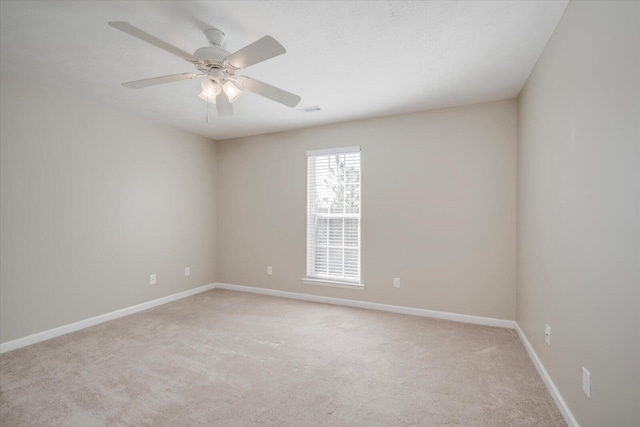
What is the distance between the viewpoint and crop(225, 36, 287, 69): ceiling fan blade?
63.4 inches

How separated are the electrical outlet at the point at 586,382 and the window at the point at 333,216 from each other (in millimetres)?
2550

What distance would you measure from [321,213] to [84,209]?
9.30 feet

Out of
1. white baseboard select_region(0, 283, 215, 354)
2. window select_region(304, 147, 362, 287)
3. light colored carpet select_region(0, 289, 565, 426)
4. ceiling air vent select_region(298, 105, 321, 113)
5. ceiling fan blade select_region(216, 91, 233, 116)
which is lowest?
light colored carpet select_region(0, 289, 565, 426)

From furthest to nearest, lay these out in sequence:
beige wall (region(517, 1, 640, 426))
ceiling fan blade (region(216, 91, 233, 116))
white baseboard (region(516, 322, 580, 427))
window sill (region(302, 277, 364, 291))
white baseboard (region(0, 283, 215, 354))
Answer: window sill (region(302, 277, 364, 291)), white baseboard (region(0, 283, 215, 354)), ceiling fan blade (region(216, 91, 233, 116)), white baseboard (region(516, 322, 580, 427)), beige wall (region(517, 1, 640, 426))

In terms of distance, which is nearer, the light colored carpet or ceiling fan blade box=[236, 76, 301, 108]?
the light colored carpet

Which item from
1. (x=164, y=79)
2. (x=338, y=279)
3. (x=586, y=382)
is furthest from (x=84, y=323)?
(x=586, y=382)

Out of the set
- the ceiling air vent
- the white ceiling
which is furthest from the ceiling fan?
the ceiling air vent

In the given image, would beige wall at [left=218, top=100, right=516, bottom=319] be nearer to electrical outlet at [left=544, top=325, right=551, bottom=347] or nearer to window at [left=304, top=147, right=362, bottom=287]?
window at [left=304, top=147, right=362, bottom=287]

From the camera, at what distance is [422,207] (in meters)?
3.63

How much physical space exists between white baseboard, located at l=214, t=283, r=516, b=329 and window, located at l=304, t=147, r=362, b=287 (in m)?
0.25

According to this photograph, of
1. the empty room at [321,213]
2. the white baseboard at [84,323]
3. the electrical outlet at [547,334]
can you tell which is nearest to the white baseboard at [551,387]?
the empty room at [321,213]

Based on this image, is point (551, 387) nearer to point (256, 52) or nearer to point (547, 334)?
point (547, 334)

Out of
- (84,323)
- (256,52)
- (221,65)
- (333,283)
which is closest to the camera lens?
(256,52)

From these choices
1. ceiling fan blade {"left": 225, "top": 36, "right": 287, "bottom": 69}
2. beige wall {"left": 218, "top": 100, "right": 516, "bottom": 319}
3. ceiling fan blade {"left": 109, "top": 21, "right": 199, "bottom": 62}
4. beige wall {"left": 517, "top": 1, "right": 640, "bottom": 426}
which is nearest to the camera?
beige wall {"left": 517, "top": 1, "right": 640, "bottom": 426}
